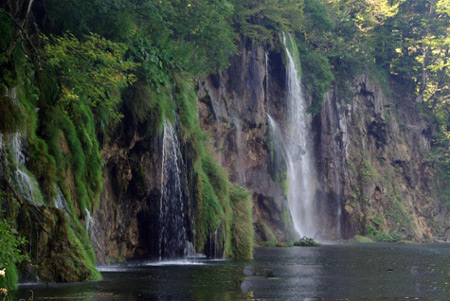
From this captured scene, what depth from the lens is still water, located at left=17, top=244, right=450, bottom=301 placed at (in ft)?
43.6

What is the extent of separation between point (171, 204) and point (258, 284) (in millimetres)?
10087

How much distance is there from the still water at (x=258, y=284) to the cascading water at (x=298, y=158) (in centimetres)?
2735

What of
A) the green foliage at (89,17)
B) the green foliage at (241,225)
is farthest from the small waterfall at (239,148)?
the green foliage at (89,17)

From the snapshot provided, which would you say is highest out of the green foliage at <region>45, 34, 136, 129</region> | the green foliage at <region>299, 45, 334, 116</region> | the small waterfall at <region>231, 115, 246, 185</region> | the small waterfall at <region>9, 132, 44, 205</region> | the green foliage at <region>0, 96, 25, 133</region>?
the green foliage at <region>299, 45, 334, 116</region>

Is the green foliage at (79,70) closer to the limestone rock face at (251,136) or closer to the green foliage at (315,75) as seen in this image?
the limestone rock face at (251,136)

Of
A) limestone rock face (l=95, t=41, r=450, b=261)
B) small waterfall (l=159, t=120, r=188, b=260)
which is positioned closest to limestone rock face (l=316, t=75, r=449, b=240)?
limestone rock face (l=95, t=41, r=450, b=261)

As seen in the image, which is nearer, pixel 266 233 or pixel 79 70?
pixel 79 70

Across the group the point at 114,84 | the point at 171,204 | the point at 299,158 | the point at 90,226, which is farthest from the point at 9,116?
the point at 299,158

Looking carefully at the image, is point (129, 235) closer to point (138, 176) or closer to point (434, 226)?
point (138, 176)

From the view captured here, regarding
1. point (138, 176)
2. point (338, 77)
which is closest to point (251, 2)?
point (338, 77)

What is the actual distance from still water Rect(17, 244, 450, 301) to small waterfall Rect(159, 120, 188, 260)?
203 centimetres

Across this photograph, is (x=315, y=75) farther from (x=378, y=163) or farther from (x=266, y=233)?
(x=266, y=233)

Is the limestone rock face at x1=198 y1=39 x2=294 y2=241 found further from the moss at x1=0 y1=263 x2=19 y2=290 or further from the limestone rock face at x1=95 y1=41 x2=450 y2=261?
the moss at x1=0 y1=263 x2=19 y2=290

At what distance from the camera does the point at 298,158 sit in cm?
5197
